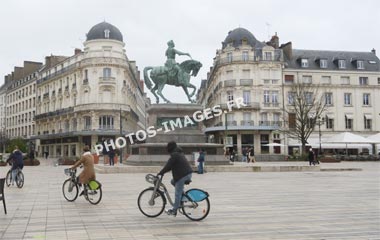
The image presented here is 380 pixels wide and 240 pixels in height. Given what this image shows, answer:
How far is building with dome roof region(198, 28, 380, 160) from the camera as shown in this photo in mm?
55219

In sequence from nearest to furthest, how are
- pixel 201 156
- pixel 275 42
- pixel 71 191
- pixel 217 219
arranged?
pixel 217 219 → pixel 71 191 → pixel 201 156 → pixel 275 42

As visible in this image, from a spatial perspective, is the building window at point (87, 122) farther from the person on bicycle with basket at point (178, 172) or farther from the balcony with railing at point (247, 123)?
the person on bicycle with basket at point (178, 172)

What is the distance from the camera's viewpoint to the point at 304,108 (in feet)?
163

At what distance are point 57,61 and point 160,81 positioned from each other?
163 feet

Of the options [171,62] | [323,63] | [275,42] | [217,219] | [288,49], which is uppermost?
[275,42]

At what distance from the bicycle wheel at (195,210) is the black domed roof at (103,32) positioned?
51575 mm

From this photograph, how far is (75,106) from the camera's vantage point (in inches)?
2286

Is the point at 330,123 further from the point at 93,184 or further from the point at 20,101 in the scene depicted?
the point at 20,101

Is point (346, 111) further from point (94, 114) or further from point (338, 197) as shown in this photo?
point (338, 197)

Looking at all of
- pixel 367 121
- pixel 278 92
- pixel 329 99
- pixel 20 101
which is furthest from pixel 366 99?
pixel 20 101

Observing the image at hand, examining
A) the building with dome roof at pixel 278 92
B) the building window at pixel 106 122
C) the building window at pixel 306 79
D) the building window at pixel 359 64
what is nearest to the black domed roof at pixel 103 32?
the building window at pixel 106 122

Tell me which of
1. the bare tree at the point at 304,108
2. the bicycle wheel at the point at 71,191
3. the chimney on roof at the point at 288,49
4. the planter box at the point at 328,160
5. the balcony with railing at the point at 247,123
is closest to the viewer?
the bicycle wheel at the point at 71,191

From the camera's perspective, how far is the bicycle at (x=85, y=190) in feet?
35.0

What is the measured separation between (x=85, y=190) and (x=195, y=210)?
374cm
